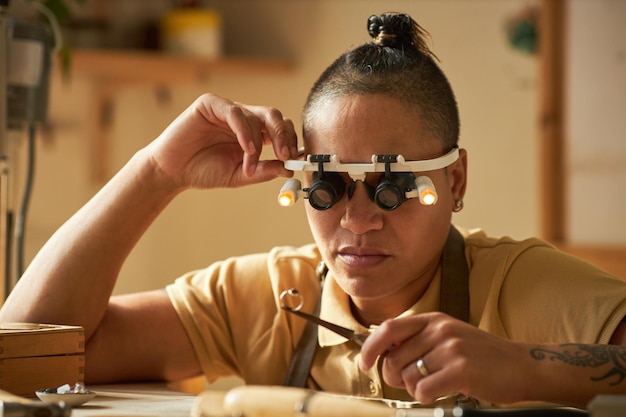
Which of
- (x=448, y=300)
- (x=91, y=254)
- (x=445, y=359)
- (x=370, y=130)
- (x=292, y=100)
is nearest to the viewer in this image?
(x=445, y=359)

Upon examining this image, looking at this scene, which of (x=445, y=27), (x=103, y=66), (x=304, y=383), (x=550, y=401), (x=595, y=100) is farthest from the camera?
(x=103, y=66)

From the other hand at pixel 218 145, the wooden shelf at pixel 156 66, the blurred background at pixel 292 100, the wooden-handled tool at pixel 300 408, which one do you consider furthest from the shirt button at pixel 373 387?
the wooden shelf at pixel 156 66

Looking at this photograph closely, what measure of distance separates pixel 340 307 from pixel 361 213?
28 cm

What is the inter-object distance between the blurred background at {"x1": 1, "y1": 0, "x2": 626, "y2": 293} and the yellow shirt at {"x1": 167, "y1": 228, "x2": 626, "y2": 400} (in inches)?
54.6

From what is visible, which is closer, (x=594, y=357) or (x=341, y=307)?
(x=594, y=357)

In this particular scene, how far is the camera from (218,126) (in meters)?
1.85

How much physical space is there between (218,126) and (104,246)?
0.31 meters

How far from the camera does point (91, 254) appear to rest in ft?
6.07

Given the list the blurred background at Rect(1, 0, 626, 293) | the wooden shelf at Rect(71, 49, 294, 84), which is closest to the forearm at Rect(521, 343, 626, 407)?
the blurred background at Rect(1, 0, 626, 293)

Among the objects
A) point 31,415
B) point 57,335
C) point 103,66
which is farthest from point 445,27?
point 31,415

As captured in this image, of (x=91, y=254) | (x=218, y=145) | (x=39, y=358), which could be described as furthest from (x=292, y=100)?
(x=39, y=358)

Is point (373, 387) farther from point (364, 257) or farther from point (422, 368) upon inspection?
point (422, 368)

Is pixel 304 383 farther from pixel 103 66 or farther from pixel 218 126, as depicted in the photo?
pixel 103 66

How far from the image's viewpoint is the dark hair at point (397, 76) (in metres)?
1.65
